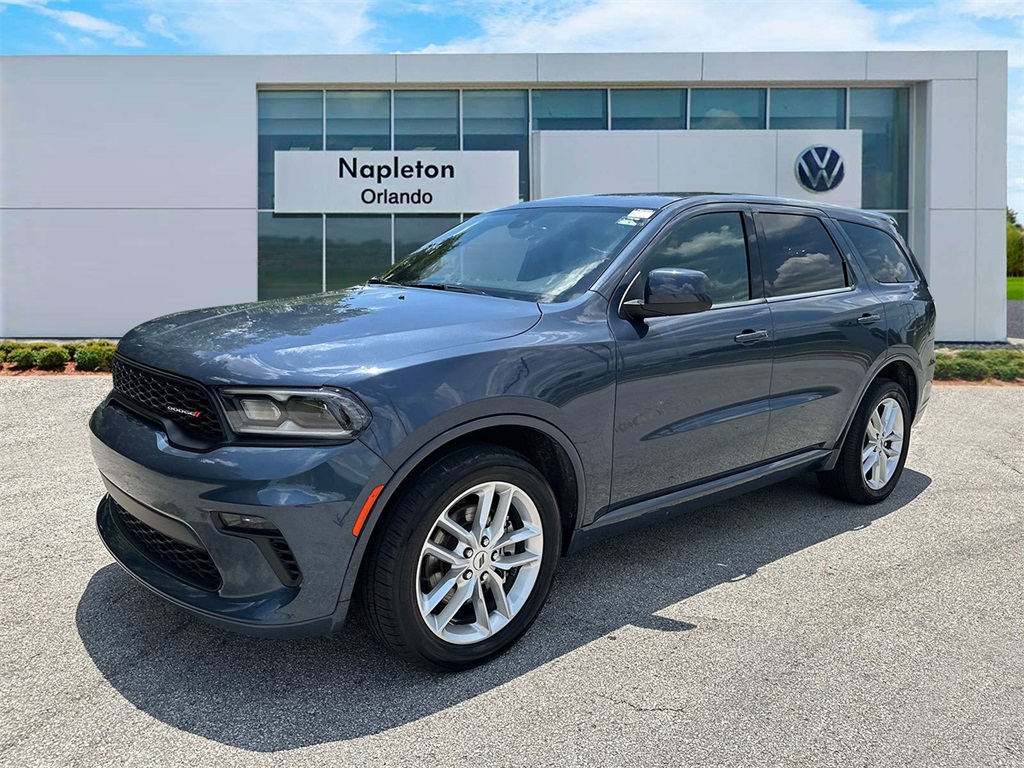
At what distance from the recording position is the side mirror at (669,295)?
355cm

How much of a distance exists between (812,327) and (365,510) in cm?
288

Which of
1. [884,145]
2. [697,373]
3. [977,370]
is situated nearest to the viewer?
[697,373]

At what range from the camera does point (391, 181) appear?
56.8 feet

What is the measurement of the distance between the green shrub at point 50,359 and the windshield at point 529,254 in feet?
25.6

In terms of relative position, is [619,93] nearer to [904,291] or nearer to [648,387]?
[904,291]

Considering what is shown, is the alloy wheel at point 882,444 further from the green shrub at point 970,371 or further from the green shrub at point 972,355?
the green shrub at point 972,355

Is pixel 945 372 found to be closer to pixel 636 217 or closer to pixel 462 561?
pixel 636 217

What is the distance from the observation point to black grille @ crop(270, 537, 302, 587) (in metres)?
2.73

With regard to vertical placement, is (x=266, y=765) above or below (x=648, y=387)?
below

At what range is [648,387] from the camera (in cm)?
365

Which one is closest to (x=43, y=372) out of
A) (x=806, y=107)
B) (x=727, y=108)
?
(x=727, y=108)

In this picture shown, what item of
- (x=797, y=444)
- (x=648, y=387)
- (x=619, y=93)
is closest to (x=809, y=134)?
(x=619, y=93)

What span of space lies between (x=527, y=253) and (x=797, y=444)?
6.09 feet

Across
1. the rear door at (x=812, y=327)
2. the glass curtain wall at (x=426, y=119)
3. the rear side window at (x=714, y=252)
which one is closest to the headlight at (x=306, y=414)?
the rear side window at (x=714, y=252)
